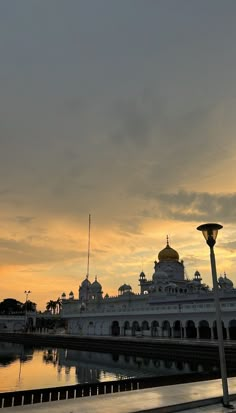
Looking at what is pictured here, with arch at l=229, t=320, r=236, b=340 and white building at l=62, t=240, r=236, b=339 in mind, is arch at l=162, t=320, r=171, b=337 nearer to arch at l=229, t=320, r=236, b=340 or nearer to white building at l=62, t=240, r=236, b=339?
white building at l=62, t=240, r=236, b=339

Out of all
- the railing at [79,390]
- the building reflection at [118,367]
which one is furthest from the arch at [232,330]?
the railing at [79,390]

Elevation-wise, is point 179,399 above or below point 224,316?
below

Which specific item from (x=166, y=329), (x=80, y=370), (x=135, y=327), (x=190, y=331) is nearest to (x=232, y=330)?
(x=190, y=331)

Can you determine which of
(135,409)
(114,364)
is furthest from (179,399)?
(114,364)

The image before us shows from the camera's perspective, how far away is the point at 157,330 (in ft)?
185

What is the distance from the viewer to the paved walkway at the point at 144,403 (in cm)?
870

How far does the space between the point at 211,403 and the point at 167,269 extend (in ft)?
209

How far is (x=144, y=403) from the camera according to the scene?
370 inches

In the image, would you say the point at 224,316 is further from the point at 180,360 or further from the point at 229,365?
the point at 229,365

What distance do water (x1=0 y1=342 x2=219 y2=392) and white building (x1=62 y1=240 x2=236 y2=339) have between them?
48.6ft

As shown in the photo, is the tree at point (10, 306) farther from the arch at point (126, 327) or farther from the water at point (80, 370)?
the water at point (80, 370)

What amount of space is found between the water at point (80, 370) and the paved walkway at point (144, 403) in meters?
13.7

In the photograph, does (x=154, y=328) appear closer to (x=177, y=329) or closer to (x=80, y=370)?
(x=177, y=329)

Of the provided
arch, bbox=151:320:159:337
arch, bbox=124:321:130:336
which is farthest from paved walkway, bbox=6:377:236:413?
arch, bbox=124:321:130:336
